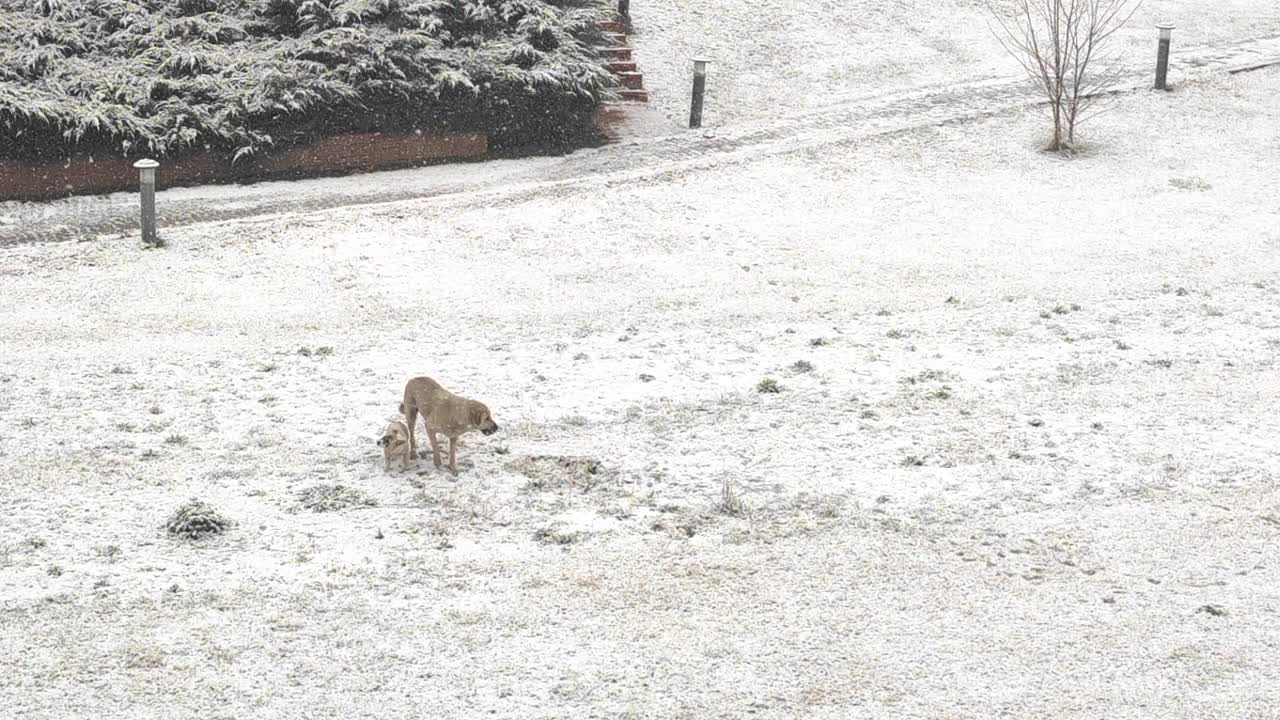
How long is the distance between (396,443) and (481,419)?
2.20 feet

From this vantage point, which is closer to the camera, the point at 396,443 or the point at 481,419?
the point at 481,419

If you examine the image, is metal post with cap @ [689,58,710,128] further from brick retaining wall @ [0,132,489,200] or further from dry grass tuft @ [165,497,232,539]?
dry grass tuft @ [165,497,232,539]

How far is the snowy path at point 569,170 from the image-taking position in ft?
44.4

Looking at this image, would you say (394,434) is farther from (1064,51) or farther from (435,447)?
(1064,51)

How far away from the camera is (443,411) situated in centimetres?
779

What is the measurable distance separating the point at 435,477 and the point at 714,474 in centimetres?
173

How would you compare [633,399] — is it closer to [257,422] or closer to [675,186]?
[257,422]

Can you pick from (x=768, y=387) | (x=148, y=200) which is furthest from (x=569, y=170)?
(x=768, y=387)

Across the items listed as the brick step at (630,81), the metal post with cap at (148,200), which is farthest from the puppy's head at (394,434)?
the brick step at (630,81)

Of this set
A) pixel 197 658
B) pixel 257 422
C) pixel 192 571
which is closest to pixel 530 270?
pixel 257 422

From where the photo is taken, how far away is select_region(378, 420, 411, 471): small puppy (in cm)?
810

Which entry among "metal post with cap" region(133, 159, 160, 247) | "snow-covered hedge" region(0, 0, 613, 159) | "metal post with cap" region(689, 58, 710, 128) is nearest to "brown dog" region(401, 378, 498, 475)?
"metal post with cap" region(133, 159, 160, 247)

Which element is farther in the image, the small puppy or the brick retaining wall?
the brick retaining wall

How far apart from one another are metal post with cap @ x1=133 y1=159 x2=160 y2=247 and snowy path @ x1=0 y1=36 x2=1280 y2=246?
22.4 inches
